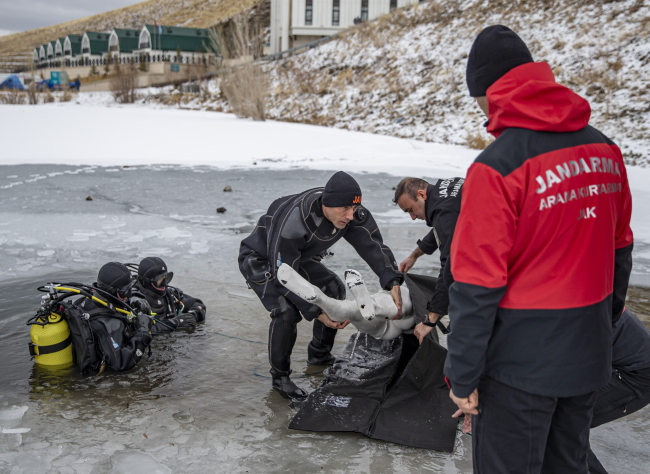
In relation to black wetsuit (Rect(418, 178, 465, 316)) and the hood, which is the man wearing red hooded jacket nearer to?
the hood

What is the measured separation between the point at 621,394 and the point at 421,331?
3.27ft

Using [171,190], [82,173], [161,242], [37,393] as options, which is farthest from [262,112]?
[37,393]

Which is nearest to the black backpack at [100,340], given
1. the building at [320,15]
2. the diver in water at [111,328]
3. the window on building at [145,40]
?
the diver in water at [111,328]

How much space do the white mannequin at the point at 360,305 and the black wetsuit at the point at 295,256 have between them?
0.40 ft

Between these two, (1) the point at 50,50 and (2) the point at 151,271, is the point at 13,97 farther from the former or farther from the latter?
(1) the point at 50,50

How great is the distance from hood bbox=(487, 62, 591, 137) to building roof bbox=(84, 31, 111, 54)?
59791mm

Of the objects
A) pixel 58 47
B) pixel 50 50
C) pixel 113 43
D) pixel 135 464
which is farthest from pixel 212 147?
pixel 50 50

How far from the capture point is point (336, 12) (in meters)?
33.9

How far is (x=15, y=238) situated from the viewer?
19.4 ft

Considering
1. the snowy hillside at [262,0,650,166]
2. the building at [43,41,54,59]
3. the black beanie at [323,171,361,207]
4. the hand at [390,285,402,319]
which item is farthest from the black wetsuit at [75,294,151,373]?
the building at [43,41,54,59]

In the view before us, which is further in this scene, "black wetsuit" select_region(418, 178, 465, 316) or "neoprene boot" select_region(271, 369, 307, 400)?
"neoprene boot" select_region(271, 369, 307, 400)

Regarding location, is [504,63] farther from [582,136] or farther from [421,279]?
[421,279]

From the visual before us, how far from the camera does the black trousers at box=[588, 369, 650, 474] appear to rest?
2037 mm

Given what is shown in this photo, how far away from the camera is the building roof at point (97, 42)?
52.7 meters
